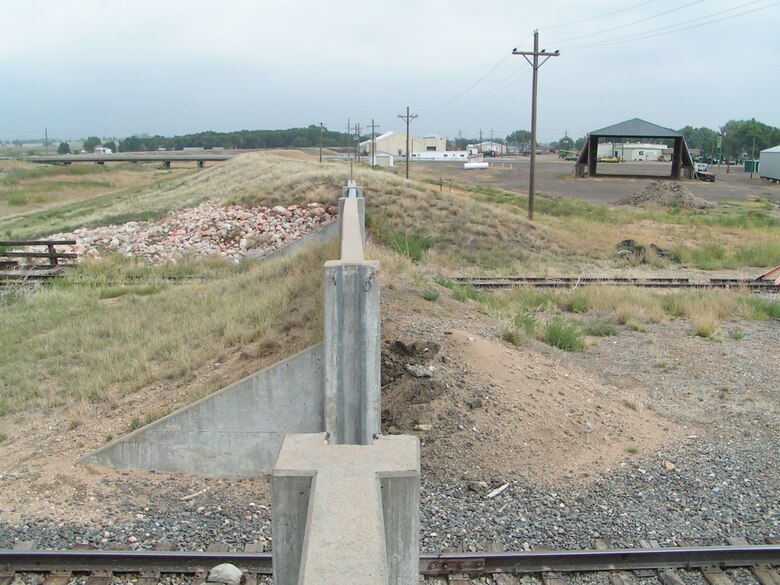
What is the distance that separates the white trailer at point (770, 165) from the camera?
83875mm

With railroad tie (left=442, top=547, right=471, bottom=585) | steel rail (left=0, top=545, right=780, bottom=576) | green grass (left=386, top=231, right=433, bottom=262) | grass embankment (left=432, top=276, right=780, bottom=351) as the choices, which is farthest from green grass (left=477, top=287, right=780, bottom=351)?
railroad tie (left=442, top=547, right=471, bottom=585)

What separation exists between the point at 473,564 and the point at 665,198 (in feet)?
165

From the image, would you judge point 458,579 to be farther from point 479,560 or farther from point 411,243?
point 411,243

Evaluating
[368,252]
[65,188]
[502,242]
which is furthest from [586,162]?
[368,252]

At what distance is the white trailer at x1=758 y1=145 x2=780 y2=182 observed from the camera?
8388 centimetres

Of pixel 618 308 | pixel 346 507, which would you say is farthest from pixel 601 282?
pixel 346 507

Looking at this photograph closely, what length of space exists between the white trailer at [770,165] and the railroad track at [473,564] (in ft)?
287

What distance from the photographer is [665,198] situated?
52531 mm

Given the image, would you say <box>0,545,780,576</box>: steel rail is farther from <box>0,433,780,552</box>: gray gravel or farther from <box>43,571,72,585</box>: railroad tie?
<box>0,433,780,552</box>: gray gravel

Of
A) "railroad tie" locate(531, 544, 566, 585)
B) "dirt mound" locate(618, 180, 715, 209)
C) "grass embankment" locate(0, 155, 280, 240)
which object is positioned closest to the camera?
"railroad tie" locate(531, 544, 566, 585)

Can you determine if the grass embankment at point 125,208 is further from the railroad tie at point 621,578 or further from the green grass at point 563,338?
the railroad tie at point 621,578

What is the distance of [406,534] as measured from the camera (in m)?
4.52

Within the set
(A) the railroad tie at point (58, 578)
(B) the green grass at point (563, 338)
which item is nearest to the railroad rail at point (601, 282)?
(B) the green grass at point (563, 338)

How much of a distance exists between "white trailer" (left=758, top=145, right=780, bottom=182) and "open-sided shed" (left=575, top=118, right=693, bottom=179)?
988 cm
